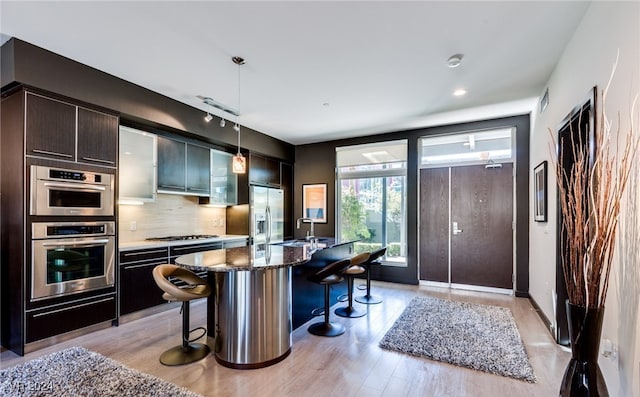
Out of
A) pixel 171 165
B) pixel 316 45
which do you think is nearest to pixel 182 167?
pixel 171 165

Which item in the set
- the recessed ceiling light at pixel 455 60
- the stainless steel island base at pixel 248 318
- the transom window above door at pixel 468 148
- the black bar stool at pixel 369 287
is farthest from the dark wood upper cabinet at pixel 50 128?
the transom window above door at pixel 468 148

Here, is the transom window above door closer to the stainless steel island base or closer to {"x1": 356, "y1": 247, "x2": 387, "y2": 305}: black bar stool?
{"x1": 356, "y1": 247, "x2": 387, "y2": 305}: black bar stool

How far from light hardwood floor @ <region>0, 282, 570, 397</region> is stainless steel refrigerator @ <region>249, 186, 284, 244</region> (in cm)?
223

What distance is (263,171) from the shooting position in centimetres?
596

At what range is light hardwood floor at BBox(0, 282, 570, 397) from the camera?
7.39ft

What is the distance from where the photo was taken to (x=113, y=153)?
346 centimetres

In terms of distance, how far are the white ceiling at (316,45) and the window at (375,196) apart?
1.69 metres

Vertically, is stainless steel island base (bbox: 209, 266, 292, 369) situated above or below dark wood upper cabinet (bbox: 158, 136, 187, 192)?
below

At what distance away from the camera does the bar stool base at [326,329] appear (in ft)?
10.5

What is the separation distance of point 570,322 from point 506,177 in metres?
3.65

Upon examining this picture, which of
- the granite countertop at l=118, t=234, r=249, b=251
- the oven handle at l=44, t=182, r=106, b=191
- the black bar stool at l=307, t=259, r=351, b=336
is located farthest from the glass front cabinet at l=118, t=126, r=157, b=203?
the black bar stool at l=307, t=259, r=351, b=336

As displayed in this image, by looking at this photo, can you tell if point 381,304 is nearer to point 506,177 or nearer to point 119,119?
point 506,177

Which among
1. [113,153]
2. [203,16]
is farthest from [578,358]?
[113,153]

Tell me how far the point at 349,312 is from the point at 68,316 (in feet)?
9.81
